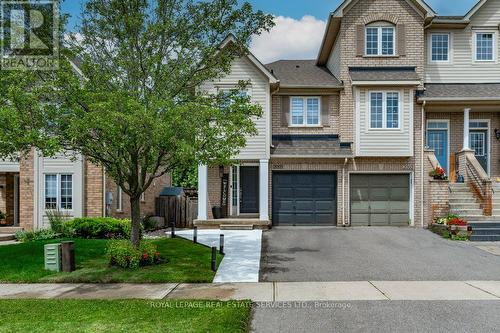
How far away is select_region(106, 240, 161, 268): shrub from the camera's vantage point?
36.4ft

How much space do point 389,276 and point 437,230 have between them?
23.8 feet

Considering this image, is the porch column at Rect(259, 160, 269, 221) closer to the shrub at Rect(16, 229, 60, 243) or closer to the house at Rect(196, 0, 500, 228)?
the house at Rect(196, 0, 500, 228)

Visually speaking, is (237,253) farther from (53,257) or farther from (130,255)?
(53,257)

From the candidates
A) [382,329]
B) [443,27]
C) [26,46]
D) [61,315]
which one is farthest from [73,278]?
[443,27]

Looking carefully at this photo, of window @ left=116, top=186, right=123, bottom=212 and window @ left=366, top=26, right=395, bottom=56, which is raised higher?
window @ left=366, top=26, right=395, bottom=56

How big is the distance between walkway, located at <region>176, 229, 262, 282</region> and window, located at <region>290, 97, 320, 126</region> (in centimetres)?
546

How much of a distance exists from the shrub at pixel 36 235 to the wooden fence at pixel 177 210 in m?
6.64

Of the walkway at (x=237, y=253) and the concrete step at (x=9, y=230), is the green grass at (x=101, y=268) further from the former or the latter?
the concrete step at (x=9, y=230)

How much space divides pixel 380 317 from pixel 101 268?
7.17 metres

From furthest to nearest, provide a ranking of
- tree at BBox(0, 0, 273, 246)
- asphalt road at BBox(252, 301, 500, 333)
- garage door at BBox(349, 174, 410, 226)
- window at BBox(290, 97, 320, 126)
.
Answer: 1. window at BBox(290, 97, 320, 126)
2. garage door at BBox(349, 174, 410, 226)
3. tree at BBox(0, 0, 273, 246)
4. asphalt road at BBox(252, 301, 500, 333)

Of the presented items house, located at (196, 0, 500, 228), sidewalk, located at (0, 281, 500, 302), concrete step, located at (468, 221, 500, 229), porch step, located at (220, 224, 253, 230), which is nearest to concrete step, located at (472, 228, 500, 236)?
concrete step, located at (468, 221, 500, 229)

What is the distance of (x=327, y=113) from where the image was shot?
1920cm

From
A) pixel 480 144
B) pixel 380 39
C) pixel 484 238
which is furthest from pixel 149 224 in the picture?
pixel 480 144

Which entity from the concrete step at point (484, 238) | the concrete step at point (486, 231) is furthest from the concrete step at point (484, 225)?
the concrete step at point (484, 238)
